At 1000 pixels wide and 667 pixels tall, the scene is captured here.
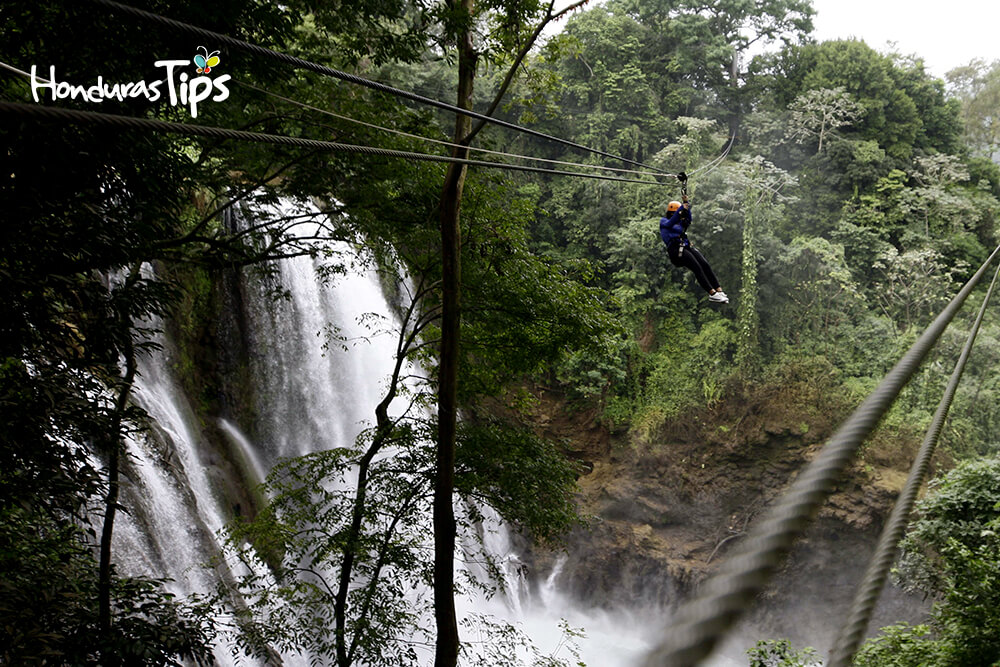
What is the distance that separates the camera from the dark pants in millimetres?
6898

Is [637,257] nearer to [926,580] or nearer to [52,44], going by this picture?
[926,580]

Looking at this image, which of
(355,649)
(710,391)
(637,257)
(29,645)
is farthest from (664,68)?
(29,645)

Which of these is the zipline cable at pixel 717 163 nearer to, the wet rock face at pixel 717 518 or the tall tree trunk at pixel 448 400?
the tall tree trunk at pixel 448 400

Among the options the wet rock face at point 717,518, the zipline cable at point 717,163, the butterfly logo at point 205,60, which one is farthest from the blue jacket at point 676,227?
the wet rock face at point 717,518

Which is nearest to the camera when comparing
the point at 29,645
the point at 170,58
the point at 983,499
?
the point at 29,645

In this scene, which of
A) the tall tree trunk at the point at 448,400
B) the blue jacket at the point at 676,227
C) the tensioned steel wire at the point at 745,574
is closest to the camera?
the tensioned steel wire at the point at 745,574

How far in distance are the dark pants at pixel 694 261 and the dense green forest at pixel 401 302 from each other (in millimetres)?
841

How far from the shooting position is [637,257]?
16.8 metres

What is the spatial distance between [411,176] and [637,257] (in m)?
11.6

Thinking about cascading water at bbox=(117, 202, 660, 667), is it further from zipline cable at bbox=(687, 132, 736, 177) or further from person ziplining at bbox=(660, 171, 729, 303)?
zipline cable at bbox=(687, 132, 736, 177)

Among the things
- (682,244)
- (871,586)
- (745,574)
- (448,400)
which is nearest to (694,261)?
(682,244)

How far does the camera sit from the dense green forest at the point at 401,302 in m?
3.47

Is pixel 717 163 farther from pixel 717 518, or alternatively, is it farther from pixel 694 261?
pixel 717 518

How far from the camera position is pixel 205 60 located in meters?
4.20
